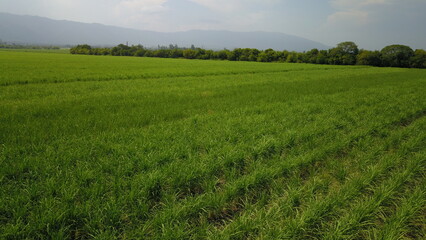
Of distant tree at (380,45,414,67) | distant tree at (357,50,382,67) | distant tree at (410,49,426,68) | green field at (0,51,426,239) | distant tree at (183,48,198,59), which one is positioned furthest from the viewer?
distant tree at (183,48,198,59)

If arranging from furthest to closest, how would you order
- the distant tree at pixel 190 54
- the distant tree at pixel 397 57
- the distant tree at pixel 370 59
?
the distant tree at pixel 190 54 < the distant tree at pixel 370 59 < the distant tree at pixel 397 57

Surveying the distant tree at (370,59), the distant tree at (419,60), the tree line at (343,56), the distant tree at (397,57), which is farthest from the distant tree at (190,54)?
the distant tree at (419,60)

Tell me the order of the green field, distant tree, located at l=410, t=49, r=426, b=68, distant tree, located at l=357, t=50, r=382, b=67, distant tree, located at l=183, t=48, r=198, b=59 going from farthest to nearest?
distant tree, located at l=183, t=48, r=198, b=59 < distant tree, located at l=357, t=50, r=382, b=67 < distant tree, located at l=410, t=49, r=426, b=68 < the green field

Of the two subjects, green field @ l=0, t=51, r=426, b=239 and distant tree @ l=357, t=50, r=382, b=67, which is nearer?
green field @ l=0, t=51, r=426, b=239

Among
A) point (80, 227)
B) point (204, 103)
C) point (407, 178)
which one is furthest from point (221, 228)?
point (204, 103)

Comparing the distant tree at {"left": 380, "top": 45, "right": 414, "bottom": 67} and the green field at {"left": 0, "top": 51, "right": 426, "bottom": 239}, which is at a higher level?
the distant tree at {"left": 380, "top": 45, "right": 414, "bottom": 67}

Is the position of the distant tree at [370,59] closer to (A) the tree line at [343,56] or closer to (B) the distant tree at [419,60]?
(A) the tree line at [343,56]

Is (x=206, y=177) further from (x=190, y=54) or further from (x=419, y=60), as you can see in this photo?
(x=190, y=54)

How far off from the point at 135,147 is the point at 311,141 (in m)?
4.32

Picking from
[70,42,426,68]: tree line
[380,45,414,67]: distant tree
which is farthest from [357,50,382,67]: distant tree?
[380,45,414,67]: distant tree

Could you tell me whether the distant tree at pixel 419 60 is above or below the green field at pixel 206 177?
above

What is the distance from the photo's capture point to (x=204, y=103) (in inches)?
394

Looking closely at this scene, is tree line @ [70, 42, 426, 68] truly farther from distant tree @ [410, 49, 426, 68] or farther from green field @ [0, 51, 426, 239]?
green field @ [0, 51, 426, 239]

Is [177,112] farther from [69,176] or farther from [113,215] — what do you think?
[113,215]
